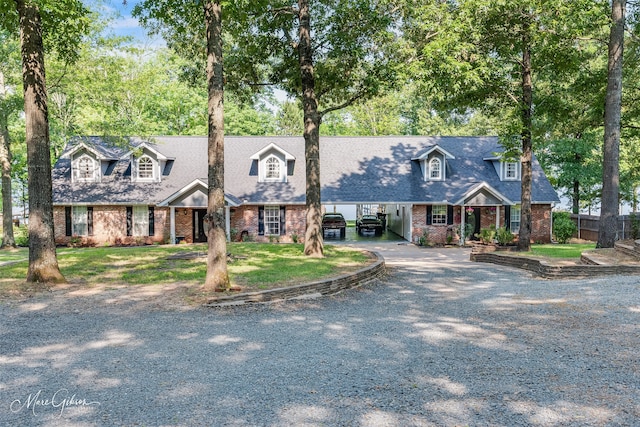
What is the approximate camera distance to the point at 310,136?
15.6 m

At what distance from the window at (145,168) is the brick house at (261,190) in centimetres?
6

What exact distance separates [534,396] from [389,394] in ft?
4.81

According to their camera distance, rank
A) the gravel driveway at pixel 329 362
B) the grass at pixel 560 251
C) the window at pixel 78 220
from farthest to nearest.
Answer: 1. the window at pixel 78 220
2. the grass at pixel 560 251
3. the gravel driveway at pixel 329 362

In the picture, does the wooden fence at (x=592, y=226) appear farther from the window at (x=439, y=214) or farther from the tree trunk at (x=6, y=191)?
the tree trunk at (x=6, y=191)

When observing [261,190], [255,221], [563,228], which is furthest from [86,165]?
[563,228]

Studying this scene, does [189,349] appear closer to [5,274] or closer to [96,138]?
[5,274]

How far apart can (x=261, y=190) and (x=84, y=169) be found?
10281 mm

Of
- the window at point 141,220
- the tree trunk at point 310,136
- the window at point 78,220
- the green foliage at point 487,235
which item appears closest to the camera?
the tree trunk at point 310,136

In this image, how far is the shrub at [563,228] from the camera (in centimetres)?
2650

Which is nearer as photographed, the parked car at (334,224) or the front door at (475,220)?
the front door at (475,220)

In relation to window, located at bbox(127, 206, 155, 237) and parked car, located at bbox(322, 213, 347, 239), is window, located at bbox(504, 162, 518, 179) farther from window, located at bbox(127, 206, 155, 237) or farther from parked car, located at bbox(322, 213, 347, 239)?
window, located at bbox(127, 206, 155, 237)

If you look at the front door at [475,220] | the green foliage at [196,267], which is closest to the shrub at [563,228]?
the front door at [475,220]

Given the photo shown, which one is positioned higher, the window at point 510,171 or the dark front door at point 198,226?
the window at point 510,171

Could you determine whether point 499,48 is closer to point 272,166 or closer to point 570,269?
point 570,269
